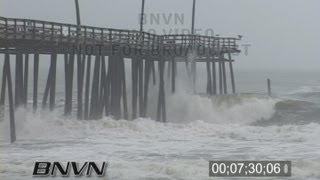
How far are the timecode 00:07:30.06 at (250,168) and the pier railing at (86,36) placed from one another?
30.4ft

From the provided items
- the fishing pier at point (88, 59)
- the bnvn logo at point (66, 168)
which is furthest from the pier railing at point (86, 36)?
the bnvn logo at point (66, 168)

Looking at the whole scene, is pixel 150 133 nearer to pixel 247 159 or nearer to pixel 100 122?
pixel 100 122

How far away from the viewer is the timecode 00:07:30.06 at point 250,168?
14797mm

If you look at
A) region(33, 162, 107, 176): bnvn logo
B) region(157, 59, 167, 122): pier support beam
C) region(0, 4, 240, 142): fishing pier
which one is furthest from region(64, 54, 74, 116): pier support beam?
region(33, 162, 107, 176): bnvn logo

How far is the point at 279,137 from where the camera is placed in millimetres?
23188

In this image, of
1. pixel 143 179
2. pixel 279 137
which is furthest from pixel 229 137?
pixel 143 179

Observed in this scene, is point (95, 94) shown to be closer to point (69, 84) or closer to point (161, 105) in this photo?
point (69, 84)

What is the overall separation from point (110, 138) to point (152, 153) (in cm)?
433

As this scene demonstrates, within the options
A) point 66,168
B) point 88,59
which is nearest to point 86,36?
point 88,59

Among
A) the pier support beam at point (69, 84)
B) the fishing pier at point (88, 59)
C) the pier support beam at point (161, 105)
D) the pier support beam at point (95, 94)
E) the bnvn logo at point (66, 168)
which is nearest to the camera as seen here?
the bnvn logo at point (66, 168)

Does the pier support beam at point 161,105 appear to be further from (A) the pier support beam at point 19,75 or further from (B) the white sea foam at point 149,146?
(A) the pier support beam at point 19,75

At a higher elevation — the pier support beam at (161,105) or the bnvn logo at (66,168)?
the pier support beam at (161,105)

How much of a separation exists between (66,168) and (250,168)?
4.84 m

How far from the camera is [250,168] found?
1563 cm
